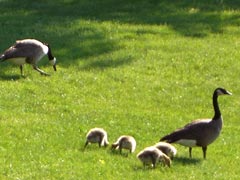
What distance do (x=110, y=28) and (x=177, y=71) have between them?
594cm

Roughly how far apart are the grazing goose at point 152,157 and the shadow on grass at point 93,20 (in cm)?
991

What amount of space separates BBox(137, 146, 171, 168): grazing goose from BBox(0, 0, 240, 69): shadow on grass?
9.91 m

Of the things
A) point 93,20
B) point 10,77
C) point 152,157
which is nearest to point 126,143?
point 152,157

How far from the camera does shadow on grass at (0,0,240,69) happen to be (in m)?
25.9

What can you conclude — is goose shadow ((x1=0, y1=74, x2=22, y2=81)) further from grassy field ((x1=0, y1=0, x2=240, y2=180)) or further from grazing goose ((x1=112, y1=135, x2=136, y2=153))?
grazing goose ((x1=112, y1=135, x2=136, y2=153))

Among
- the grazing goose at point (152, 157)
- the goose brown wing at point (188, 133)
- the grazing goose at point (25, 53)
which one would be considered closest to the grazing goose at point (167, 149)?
the goose brown wing at point (188, 133)

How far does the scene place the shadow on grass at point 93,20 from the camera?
84.9 ft

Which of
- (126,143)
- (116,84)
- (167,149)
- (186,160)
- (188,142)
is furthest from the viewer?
(116,84)

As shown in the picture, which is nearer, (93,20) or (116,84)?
(116,84)

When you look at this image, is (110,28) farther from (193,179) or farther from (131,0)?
(193,179)

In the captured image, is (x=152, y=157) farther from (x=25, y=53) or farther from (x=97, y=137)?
(x=25, y=53)

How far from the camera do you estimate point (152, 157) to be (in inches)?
539

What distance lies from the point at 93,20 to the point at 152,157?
17.1 meters

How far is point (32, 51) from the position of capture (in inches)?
858
